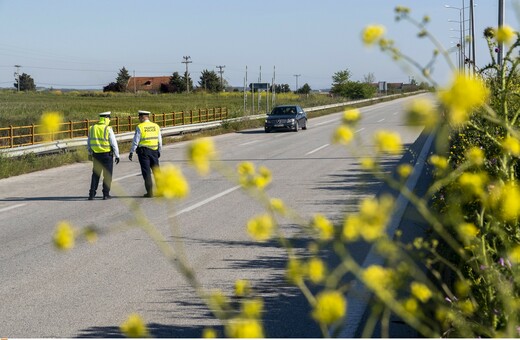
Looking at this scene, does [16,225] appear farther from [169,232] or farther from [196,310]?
[196,310]

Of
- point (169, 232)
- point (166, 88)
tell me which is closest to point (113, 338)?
point (169, 232)

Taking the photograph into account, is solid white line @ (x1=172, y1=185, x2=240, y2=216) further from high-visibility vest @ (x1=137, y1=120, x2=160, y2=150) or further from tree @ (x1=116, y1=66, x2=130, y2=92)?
tree @ (x1=116, y1=66, x2=130, y2=92)

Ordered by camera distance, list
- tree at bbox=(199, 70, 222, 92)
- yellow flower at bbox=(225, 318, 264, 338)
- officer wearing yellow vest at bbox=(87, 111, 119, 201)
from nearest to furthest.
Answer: yellow flower at bbox=(225, 318, 264, 338)
officer wearing yellow vest at bbox=(87, 111, 119, 201)
tree at bbox=(199, 70, 222, 92)

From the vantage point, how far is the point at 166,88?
148 meters

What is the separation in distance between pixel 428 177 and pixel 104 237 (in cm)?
650

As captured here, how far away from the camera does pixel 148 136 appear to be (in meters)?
15.1

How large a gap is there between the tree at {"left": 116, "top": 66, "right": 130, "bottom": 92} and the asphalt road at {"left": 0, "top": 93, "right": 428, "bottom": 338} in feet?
468

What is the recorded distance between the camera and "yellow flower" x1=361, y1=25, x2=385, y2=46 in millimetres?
2002

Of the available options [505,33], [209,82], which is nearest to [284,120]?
[505,33]

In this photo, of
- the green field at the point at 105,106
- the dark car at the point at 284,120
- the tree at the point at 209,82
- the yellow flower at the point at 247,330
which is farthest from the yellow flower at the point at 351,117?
the tree at the point at 209,82

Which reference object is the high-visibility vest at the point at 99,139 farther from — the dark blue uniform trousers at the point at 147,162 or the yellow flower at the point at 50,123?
the yellow flower at the point at 50,123

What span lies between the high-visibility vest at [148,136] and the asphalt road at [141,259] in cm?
90

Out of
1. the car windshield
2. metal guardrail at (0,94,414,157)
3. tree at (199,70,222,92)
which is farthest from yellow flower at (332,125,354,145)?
tree at (199,70,222,92)

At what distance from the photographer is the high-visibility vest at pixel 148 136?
49.6 feet
